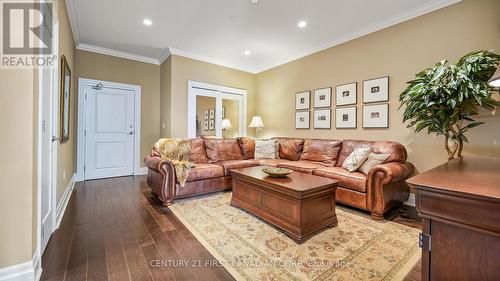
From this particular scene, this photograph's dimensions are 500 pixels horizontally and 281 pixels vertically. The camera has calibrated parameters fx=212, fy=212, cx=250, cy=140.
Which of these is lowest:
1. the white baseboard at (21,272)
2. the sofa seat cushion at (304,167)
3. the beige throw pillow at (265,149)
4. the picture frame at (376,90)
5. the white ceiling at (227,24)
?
the white baseboard at (21,272)

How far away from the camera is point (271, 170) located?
8.48 feet

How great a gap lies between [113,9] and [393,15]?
404cm

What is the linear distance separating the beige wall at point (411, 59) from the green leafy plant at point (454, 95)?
0.38m

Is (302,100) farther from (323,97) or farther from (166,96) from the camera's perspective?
(166,96)

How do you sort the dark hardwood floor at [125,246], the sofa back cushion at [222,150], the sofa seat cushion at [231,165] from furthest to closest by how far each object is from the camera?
the sofa back cushion at [222,150] → the sofa seat cushion at [231,165] → the dark hardwood floor at [125,246]

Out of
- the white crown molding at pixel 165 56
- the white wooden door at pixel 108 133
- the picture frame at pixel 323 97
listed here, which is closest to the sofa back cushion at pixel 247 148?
the picture frame at pixel 323 97

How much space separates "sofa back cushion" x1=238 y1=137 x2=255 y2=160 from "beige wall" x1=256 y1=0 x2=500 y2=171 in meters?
1.08

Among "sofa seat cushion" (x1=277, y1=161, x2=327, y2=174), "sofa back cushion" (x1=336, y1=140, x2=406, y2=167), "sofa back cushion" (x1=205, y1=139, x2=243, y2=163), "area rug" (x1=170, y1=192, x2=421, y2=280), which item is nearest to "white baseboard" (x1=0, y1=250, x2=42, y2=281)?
"area rug" (x1=170, y1=192, x2=421, y2=280)

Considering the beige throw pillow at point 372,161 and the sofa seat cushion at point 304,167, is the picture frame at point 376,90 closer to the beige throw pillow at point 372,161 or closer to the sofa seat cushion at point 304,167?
the beige throw pillow at point 372,161

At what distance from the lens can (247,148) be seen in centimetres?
445

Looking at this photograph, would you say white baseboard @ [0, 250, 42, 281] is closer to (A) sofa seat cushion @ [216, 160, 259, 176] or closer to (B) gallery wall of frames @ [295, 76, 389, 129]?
(A) sofa seat cushion @ [216, 160, 259, 176]

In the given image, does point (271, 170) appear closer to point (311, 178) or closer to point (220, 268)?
point (311, 178)

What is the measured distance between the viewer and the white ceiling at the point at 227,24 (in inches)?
113

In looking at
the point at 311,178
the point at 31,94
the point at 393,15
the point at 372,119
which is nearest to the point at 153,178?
the point at 31,94
